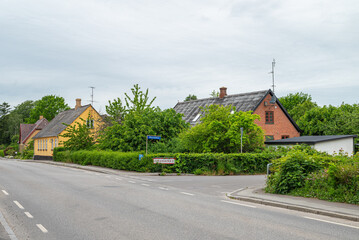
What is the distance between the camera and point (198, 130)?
93.4 ft

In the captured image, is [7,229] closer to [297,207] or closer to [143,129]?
[297,207]

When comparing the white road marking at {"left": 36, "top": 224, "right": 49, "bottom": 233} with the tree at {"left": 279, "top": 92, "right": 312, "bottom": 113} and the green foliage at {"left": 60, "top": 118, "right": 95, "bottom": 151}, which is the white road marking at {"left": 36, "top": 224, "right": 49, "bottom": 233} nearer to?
the green foliage at {"left": 60, "top": 118, "right": 95, "bottom": 151}

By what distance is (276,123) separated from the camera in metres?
43.7

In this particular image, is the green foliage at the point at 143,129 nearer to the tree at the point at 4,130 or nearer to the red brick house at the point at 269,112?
the red brick house at the point at 269,112

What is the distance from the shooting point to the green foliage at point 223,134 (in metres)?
27.7

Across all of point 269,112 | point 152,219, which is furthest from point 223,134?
point 152,219

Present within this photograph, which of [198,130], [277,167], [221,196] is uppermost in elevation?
[198,130]

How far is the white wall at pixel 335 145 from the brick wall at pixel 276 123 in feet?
40.2

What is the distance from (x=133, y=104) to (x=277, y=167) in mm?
23801

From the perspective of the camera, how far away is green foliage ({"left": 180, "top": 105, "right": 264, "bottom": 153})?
27.7m

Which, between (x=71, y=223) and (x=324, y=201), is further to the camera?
(x=324, y=201)

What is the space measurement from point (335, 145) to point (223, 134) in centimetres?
951

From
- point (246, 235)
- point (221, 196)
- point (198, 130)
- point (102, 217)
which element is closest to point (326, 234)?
point (246, 235)

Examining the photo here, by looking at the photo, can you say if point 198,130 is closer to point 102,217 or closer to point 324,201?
point 324,201
